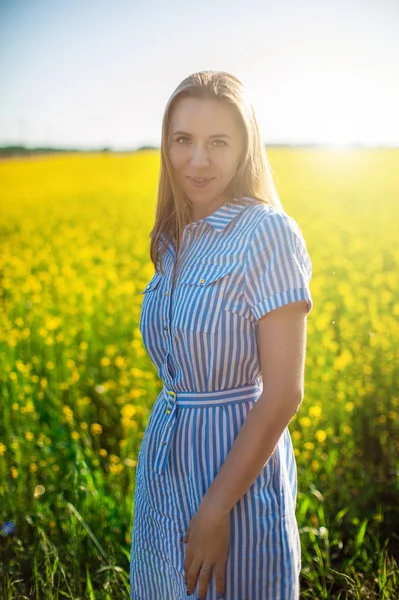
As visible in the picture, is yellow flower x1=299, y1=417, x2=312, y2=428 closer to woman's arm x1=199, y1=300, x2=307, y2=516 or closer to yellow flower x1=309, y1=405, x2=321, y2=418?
yellow flower x1=309, y1=405, x2=321, y2=418

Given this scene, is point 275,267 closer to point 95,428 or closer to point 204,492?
point 204,492

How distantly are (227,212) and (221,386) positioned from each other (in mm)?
331

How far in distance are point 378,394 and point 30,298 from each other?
8.23ft

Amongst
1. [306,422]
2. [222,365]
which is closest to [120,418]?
[306,422]

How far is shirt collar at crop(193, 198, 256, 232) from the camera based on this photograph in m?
1.29

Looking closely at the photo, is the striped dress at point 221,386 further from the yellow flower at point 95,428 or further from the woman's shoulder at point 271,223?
the yellow flower at point 95,428

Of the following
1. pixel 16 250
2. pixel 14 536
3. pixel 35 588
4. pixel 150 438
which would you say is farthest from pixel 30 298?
pixel 150 438

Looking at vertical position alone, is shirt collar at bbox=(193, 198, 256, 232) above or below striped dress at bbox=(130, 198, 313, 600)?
above

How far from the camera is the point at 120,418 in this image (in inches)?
122

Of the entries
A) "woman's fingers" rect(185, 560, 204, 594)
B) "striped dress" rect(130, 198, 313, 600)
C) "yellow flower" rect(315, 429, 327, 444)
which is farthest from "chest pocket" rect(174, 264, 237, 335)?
"yellow flower" rect(315, 429, 327, 444)

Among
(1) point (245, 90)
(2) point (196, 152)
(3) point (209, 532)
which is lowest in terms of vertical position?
(3) point (209, 532)

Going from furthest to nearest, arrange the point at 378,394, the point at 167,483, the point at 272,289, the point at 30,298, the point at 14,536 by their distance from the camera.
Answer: the point at 30,298
the point at 378,394
the point at 14,536
the point at 167,483
the point at 272,289

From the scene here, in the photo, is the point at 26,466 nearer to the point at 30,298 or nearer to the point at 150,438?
the point at 150,438

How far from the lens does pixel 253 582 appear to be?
1242 mm
